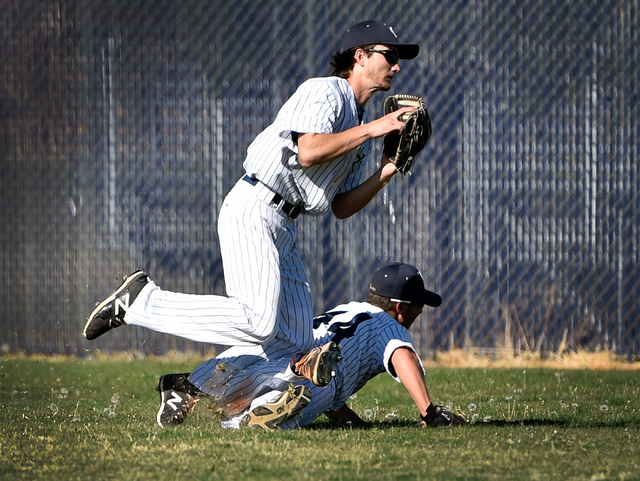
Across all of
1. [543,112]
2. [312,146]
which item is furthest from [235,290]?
[543,112]

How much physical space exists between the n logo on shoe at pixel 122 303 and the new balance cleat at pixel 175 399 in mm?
440

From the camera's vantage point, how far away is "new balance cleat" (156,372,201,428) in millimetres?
4590

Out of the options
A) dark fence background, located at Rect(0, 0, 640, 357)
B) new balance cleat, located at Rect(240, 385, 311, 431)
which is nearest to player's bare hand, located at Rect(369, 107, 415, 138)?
new balance cleat, located at Rect(240, 385, 311, 431)

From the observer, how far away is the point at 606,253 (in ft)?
26.7

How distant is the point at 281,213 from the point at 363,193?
54cm

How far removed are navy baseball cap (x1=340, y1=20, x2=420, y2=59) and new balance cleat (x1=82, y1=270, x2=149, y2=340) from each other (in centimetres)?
160

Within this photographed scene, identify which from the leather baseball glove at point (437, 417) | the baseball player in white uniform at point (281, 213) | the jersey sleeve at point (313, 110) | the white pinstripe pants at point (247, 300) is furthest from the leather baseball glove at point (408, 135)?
the leather baseball glove at point (437, 417)

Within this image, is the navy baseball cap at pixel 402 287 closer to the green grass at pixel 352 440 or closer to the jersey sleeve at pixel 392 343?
the jersey sleeve at pixel 392 343

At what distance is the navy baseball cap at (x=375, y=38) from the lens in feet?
15.1

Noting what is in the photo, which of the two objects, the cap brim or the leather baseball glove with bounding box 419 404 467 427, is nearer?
the leather baseball glove with bounding box 419 404 467 427

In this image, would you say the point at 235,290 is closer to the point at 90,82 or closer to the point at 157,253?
the point at 157,253

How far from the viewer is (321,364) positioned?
13.4 feet

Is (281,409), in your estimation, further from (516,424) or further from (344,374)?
(516,424)

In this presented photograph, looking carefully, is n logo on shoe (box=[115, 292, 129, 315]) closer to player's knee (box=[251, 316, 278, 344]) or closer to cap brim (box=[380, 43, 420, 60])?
player's knee (box=[251, 316, 278, 344])
